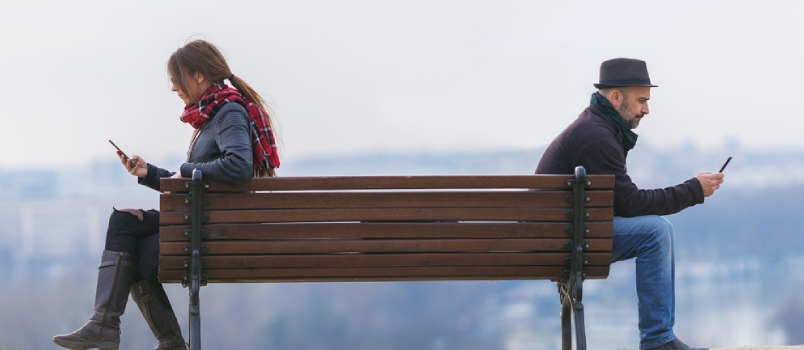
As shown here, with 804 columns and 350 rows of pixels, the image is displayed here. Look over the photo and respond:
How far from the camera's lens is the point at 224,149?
4.79 metres

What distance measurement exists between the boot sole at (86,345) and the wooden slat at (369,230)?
1.78 feet

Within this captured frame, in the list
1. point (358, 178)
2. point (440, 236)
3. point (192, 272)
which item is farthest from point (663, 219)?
point (192, 272)

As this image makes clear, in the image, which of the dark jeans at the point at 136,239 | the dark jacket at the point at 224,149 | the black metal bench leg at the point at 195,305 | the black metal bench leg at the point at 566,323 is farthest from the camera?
the black metal bench leg at the point at 566,323

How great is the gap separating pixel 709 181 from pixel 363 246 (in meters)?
1.59

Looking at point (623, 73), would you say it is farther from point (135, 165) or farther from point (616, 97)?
point (135, 165)

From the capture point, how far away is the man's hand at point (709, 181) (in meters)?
5.01

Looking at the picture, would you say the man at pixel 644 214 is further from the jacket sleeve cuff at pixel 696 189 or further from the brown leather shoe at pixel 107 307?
the brown leather shoe at pixel 107 307

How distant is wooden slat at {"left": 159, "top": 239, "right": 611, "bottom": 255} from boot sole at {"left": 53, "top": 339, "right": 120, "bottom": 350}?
489 mm

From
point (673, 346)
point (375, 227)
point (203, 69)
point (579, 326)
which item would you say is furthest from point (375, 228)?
point (673, 346)

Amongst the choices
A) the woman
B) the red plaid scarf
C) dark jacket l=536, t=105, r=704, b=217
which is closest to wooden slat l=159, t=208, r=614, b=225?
the woman

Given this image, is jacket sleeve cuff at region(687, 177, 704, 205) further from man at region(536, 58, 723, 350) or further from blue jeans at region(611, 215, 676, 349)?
blue jeans at region(611, 215, 676, 349)

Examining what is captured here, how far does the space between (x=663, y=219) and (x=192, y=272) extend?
2079 millimetres

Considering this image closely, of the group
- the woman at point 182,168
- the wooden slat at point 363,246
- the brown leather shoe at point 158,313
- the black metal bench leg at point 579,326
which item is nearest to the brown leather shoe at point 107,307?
the woman at point 182,168

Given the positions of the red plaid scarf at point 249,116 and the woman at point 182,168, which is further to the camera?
the red plaid scarf at point 249,116
